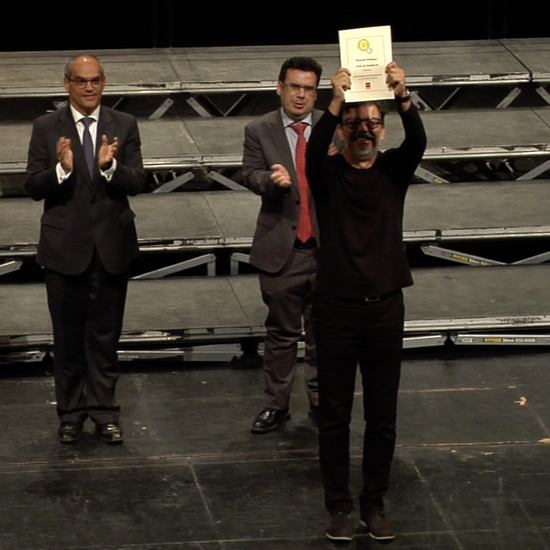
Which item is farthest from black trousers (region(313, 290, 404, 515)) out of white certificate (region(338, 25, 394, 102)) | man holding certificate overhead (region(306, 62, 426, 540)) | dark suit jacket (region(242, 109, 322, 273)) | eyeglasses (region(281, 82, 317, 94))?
eyeglasses (region(281, 82, 317, 94))

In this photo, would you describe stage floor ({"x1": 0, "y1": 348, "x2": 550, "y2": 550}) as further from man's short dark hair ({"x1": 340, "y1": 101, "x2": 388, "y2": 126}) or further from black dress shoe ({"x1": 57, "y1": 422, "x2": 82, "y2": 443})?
man's short dark hair ({"x1": 340, "y1": 101, "x2": 388, "y2": 126})

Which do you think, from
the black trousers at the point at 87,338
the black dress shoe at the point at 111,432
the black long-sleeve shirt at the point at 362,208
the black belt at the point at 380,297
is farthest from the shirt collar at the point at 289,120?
the black dress shoe at the point at 111,432

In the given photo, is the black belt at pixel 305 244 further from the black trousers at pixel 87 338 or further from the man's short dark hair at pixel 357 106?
the man's short dark hair at pixel 357 106

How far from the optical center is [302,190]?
5441mm

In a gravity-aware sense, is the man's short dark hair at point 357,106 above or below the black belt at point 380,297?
above

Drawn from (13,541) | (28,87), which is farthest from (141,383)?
(28,87)

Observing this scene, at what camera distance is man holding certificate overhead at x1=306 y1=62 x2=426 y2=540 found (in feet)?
14.2

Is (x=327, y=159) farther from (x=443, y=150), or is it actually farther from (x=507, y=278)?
(x=443, y=150)

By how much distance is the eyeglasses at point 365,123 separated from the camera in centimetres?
427

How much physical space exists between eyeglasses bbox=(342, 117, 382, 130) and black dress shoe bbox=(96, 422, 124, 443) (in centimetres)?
179

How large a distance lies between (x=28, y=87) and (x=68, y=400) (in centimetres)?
305

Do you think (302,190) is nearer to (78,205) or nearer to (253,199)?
(78,205)

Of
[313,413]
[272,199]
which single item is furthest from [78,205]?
[313,413]

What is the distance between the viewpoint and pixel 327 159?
172 inches
